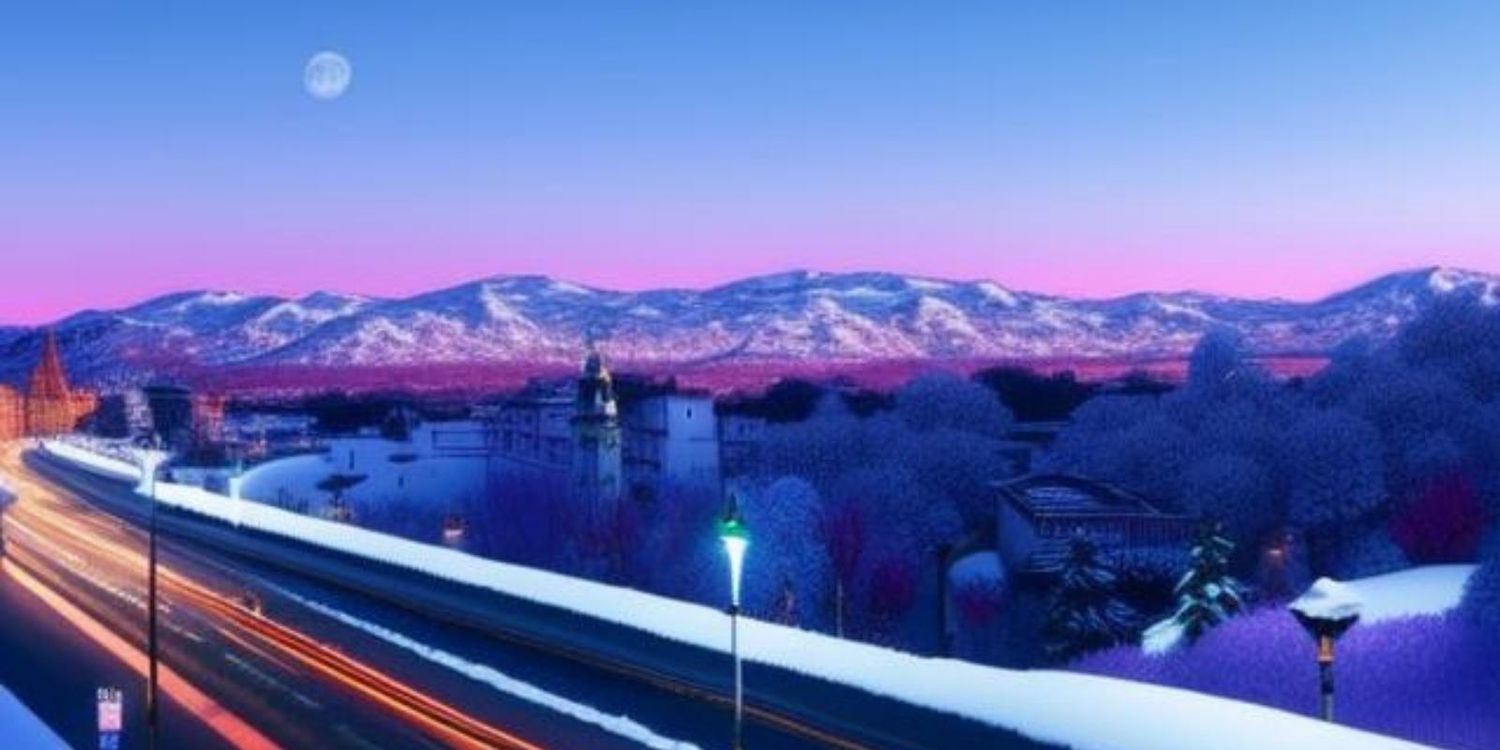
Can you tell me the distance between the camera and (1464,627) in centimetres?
4044

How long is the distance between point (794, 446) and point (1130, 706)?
78.7 metres

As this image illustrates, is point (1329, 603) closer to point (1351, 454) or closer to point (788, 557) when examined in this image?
point (788, 557)

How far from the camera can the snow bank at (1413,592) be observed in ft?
154

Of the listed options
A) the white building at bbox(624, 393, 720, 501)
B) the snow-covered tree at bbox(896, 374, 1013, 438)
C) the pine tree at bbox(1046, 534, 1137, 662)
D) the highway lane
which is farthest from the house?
the white building at bbox(624, 393, 720, 501)

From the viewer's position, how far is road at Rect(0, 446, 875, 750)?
28.1 m

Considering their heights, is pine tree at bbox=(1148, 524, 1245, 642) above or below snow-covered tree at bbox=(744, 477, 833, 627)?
above

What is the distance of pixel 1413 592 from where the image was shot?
50.8 m

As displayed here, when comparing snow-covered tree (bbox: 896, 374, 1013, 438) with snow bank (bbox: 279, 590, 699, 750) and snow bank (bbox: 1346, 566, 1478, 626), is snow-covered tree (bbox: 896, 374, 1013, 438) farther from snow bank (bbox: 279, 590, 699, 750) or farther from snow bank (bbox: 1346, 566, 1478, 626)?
snow bank (bbox: 279, 590, 699, 750)

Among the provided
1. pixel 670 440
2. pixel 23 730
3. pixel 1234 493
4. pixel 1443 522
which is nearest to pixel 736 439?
pixel 670 440

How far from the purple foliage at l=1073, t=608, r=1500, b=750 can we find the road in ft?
47.6

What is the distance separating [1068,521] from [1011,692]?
44.9 metres

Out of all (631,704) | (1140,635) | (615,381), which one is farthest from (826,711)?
(615,381)

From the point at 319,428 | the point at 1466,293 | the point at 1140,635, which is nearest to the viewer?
the point at 1140,635

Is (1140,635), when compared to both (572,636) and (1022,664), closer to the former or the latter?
(1022,664)
